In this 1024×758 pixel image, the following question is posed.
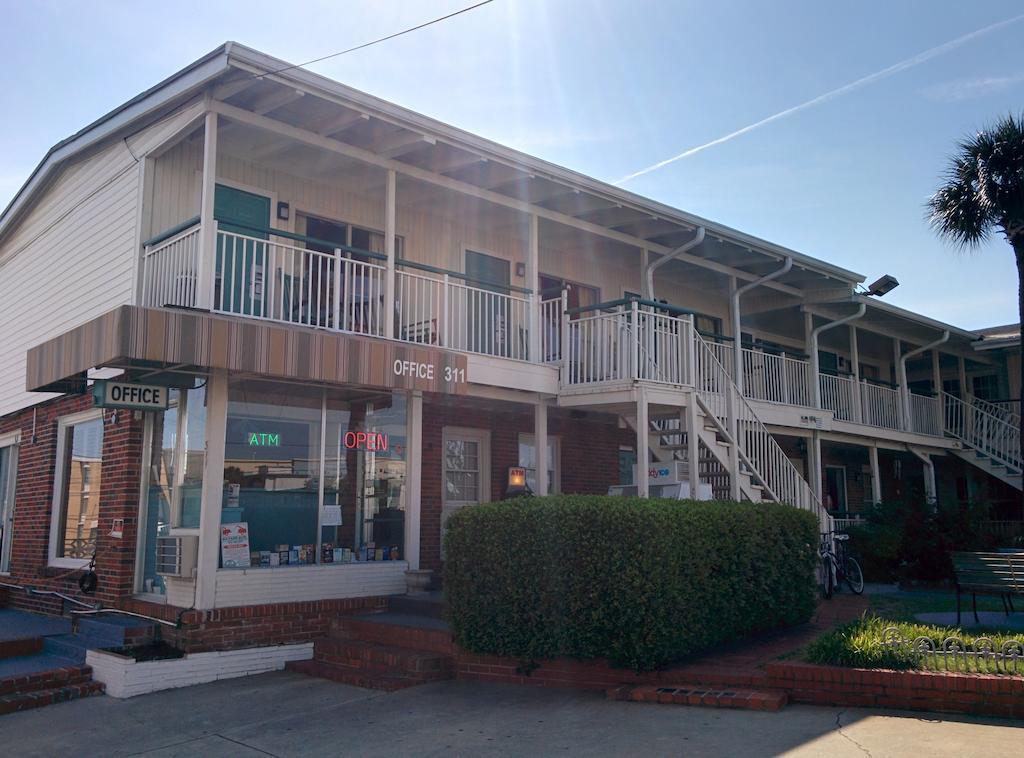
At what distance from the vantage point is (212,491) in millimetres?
9156

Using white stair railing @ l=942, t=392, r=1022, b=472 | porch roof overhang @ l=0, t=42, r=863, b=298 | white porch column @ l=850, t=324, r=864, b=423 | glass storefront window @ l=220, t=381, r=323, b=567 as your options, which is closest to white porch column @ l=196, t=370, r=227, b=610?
glass storefront window @ l=220, t=381, r=323, b=567

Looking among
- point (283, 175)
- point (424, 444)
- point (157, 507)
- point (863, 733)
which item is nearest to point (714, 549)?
point (863, 733)

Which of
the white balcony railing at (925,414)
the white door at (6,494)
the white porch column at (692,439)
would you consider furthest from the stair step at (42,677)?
the white balcony railing at (925,414)

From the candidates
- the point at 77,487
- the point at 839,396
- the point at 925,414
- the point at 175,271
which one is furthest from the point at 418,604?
the point at 925,414

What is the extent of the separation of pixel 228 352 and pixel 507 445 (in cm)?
591

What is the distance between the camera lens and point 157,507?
1010 centimetres

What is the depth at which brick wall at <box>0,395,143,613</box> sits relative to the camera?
10273mm

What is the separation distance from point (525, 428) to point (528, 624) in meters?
6.02

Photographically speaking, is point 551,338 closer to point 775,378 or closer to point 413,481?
point 413,481

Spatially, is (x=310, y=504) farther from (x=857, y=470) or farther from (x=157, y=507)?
(x=857, y=470)

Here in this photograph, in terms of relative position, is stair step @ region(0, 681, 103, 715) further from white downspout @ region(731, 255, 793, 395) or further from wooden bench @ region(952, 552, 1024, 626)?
white downspout @ region(731, 255, 793, 395)

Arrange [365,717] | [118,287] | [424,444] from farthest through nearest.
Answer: [424,444]
[118,287]
[365,717]

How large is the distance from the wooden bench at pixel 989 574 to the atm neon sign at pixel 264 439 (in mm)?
7236

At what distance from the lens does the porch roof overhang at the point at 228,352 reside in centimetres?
784
